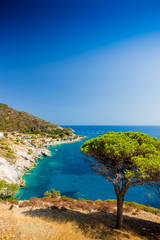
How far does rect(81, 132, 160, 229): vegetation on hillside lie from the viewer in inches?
293

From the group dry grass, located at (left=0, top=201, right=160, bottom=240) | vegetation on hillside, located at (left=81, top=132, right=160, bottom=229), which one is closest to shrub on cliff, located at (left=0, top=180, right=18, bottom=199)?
dry grass, located at (left=0, top=201, right=160, bottom=240)

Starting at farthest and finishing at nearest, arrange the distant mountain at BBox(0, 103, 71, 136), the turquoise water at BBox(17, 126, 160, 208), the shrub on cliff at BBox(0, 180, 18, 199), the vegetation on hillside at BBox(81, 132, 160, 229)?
the distant mountain at BBox(0, 103, 71, 136), the turquoise water at BBox(17, 126, 160, 208), the shrub on cliff at BBox(0, 180, 18, 199), the vegetation on hillside at BBox(81, 132, 160, 229)

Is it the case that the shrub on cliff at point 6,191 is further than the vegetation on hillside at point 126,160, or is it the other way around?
the shrub on cliff at point 6,191

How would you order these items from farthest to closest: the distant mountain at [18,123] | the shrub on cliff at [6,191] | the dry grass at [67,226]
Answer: the distant mountain at [18,123] < the shrub on cliff at [6,191] < the dry grass at [67,226]

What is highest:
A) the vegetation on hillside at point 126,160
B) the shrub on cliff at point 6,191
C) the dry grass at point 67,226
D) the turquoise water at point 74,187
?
the vegetation on hillside at point 126,160

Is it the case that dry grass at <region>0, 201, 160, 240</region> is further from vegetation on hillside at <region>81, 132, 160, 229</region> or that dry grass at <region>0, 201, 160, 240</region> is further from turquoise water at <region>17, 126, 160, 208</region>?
turquoise water at <region>17, 126, 160, 208</region>

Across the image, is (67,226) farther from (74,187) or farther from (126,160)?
(74,187)

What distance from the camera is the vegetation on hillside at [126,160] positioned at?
7.44m

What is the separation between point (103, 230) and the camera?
26.5 feet

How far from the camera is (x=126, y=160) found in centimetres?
834

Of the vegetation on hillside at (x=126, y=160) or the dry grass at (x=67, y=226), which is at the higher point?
the vegetation on hillside at (x=126, y=160)

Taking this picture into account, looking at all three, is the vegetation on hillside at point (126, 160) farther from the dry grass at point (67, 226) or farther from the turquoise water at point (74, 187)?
the turquoise water at point (74, 187)

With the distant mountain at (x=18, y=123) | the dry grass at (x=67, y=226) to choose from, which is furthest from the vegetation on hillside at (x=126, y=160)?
the distant mountain at (x=18, y=123)

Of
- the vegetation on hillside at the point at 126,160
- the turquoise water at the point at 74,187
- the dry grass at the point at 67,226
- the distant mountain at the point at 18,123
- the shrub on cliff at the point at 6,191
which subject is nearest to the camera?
the dry grass at the point at 67,226
